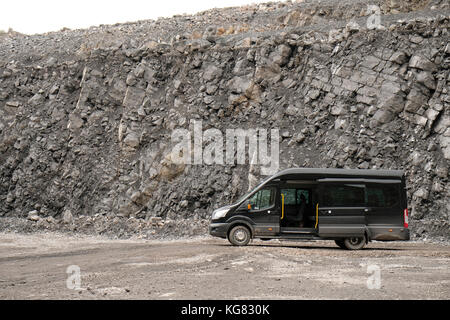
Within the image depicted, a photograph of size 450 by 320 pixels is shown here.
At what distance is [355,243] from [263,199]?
3313 mm

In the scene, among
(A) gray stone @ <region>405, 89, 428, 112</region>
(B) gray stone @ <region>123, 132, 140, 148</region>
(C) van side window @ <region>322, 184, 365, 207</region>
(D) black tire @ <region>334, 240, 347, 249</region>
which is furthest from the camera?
(B) gray stone @ <region>123, 132, 140, 148</region>

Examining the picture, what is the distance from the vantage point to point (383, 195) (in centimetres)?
1507

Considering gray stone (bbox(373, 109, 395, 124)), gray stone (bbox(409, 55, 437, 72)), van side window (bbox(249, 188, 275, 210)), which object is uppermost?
gray stone (bbox(409, 55, 437, 72))

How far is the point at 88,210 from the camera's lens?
23562 millimetres

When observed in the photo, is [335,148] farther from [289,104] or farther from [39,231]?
[39,231]

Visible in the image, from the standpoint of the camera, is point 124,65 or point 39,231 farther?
point 124,65

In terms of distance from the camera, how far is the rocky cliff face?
68.5ft

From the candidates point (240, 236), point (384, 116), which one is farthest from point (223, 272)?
point (384, 116)

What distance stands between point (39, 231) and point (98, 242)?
4850mm

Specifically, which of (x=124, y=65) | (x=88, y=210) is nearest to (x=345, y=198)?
(x=88, y=210)

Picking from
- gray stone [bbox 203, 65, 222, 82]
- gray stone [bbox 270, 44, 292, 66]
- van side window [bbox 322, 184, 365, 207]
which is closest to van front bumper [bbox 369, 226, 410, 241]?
van side window [bbox 322, 184, 365, 207]

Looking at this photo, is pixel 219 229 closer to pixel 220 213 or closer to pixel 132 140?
pixel 220 213

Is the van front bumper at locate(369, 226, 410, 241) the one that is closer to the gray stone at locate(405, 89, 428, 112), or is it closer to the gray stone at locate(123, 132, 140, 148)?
the gray stone at locate(405, 89, 428, 112)

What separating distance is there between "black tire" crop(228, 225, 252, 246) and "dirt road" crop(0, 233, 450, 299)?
1.51ft
